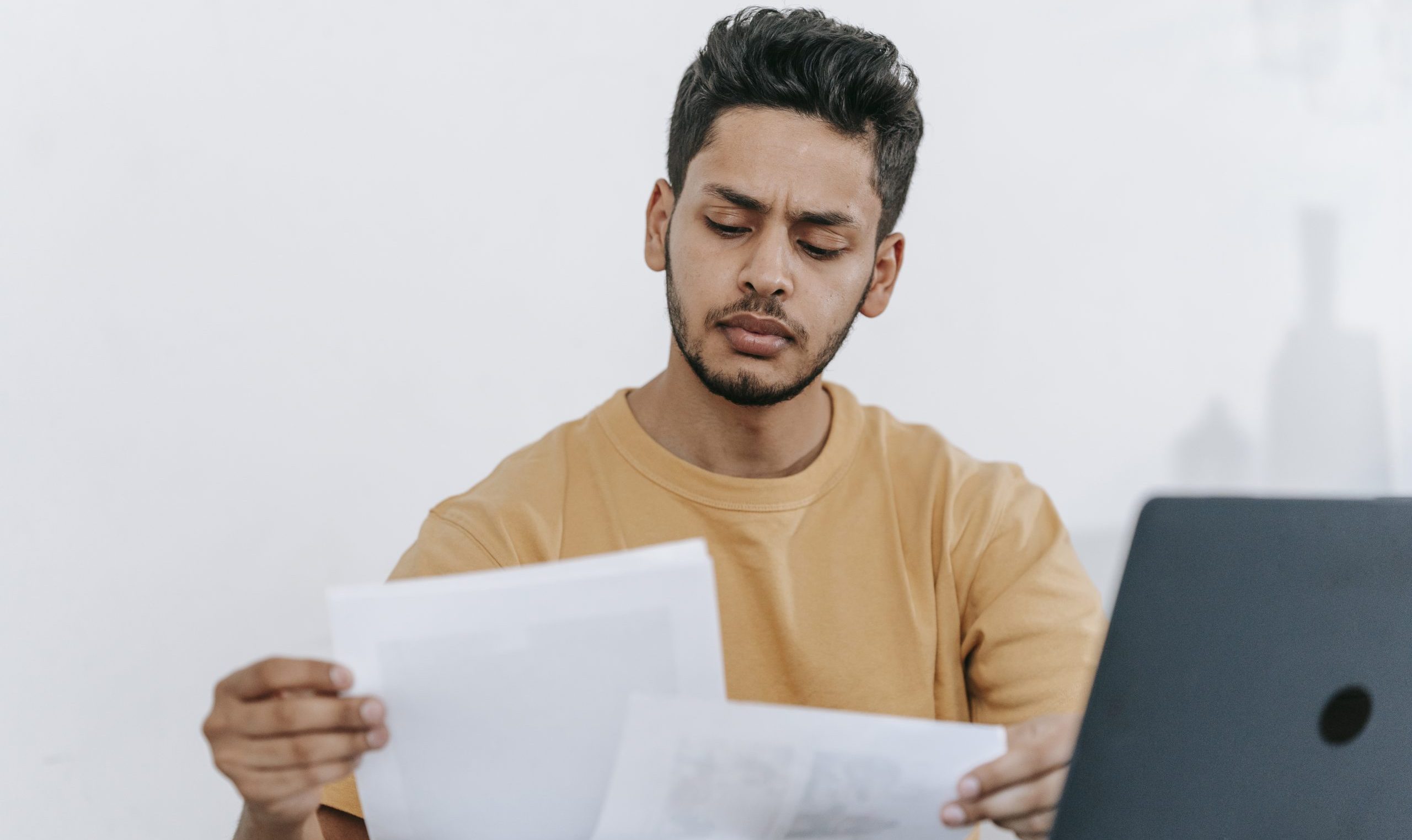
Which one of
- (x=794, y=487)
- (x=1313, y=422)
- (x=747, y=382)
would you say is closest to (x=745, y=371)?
(x=747, y=382)

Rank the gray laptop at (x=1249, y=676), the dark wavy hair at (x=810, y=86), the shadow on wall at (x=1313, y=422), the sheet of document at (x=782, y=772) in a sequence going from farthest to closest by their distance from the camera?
the shadow on wall at (x=1313, y=422)
the dark wavy hair at (x=810, y=86)
the sheet of document at (x=782, y=772)
the gray laptop at (x=1249, y=676)

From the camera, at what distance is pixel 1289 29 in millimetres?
1996

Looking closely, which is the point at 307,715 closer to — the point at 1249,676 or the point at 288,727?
the point at 288,727

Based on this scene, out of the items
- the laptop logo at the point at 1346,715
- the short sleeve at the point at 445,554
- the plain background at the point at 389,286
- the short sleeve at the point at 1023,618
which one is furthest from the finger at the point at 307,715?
the plain background at the point at 389,286

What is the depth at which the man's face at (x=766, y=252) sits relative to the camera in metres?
1.10

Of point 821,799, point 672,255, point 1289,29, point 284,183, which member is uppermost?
point 1289,29

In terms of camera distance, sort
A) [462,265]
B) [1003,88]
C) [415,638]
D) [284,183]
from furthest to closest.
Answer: [1003,88], [462,265], [284,183], [415,638]

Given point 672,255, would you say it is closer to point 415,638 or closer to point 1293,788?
point 415,638

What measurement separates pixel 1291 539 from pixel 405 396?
3.54ft

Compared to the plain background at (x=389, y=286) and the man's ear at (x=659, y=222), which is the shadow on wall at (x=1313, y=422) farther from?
the man's ear at (x=659, y=222)

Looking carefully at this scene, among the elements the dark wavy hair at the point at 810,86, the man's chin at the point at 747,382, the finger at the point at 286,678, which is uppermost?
the dark wavy hair at the point at 810,86

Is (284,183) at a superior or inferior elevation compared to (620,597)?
superior

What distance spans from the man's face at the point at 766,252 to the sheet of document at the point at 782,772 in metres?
0.47

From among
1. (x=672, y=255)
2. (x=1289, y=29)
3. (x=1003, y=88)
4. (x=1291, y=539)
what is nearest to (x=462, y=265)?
(x=672, y=255)
